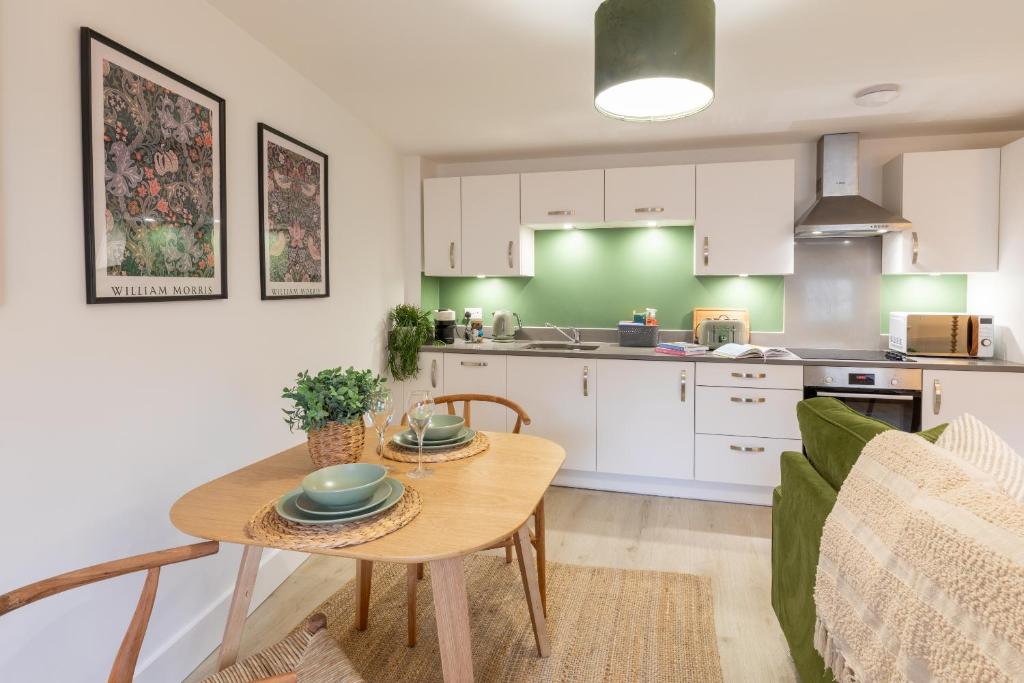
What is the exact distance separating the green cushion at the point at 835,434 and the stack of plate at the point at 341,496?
1.18m

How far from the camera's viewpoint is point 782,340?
12.8 ft

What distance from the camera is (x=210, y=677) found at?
1.19m

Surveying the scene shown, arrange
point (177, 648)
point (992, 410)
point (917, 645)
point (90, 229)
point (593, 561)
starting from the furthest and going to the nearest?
1. point (992, 410)
2. point (593, 561)
3. point (177, 648)
4. point (90, 229)
5. point (917, 645)

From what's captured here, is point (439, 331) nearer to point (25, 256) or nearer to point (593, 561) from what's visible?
point (593, 561)

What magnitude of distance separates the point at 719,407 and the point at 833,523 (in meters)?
2.13

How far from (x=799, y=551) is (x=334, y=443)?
1404 mm

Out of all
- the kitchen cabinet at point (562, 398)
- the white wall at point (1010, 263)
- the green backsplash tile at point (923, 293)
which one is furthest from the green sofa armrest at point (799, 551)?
the green backsplash tile at point (923, 293)

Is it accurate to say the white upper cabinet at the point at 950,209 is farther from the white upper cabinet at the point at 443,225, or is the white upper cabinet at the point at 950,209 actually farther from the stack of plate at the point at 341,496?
the stack of plate at the point at 341,496

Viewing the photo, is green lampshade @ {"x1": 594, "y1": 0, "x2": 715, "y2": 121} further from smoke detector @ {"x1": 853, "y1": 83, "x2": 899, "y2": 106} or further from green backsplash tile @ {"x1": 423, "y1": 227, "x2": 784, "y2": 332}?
green backsplash tile @ {"x1": 423, "y1": 227, "x2": 784, "y2": 332}

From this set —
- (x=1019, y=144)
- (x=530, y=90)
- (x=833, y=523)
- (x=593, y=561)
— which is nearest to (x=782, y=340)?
(x=1019, y=144)

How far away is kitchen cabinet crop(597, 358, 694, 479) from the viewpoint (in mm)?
3527

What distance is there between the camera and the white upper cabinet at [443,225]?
410 cm

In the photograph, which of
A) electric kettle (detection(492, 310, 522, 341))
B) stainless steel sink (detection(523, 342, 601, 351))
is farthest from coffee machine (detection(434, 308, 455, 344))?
stainless steel sink (detection(523, 342, 601, 351))

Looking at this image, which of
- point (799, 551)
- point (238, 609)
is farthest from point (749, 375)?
point (238, 609)
